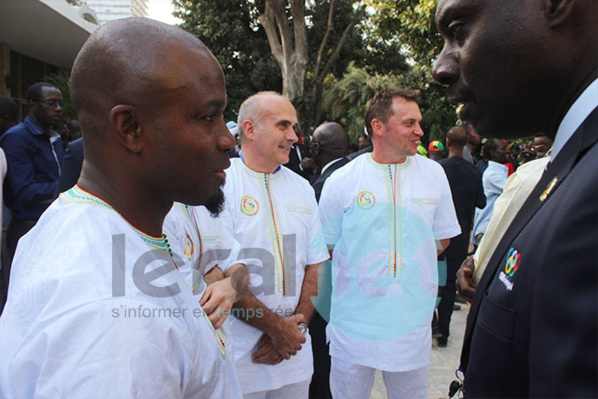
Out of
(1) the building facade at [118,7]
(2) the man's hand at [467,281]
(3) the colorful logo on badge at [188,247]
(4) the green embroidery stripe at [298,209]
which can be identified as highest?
(1) the building facade at [118,7]

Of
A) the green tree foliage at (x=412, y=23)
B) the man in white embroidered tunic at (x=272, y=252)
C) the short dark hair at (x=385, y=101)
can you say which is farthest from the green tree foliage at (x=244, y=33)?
the man in white embroidered tunic at (x=272, y=252)

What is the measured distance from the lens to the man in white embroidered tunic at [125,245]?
2.75 ft

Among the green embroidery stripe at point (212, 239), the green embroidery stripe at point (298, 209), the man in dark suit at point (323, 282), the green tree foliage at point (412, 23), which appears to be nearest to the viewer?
the green embroidery stripe at point (212, 239)

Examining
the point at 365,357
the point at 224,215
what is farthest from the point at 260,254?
the point at 365,357

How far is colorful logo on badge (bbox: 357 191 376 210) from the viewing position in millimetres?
3012

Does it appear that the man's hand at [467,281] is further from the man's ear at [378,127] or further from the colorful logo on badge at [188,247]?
the man's ear at [378,127]

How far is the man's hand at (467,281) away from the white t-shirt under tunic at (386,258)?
833mm

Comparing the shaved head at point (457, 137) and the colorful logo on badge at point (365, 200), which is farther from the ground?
the shaved head at point (457, 137)

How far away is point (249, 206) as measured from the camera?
260 centimetres

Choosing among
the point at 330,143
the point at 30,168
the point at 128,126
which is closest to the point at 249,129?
the point at 128,126

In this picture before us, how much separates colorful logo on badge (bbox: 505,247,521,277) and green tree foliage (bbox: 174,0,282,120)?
20.2 m

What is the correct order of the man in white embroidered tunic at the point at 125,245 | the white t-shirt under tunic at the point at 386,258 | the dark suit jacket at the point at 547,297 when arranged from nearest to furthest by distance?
the dark suit jacket at the point at 547,297 < the man in white embroidered tunic at the point at 125,245 < the white t-shirt under tunic at the point at 386,258

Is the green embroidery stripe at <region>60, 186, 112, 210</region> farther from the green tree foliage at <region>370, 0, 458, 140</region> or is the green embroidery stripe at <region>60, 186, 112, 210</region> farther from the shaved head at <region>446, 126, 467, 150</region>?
the green tree foliage at <region>370, 0, 458, 140</region>

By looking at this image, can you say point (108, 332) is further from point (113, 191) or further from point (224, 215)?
point (224, 215)
